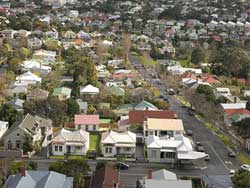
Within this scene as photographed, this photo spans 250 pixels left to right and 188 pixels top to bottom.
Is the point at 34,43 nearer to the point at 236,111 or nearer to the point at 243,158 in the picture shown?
the point at 236,111

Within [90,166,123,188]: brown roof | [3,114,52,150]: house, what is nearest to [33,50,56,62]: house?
[3,114,52,150]: house

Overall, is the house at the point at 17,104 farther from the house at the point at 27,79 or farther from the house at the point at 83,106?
the house at the point at 27,79

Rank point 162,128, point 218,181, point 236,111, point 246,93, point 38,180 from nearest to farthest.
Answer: point 38,180 < point 218,181 < point 162,128 < point 236,111 < point 246,93

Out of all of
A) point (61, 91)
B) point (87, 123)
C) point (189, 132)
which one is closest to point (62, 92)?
point (61, 91)

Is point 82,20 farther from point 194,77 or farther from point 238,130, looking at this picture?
point 238,130

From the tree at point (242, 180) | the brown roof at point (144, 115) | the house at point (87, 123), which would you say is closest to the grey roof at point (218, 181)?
the tree at point (242, 180)

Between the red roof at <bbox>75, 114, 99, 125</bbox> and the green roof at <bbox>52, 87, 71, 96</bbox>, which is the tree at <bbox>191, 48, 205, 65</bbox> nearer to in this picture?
the green roof at <bbox>52, 87, 71, 96</bbox>
